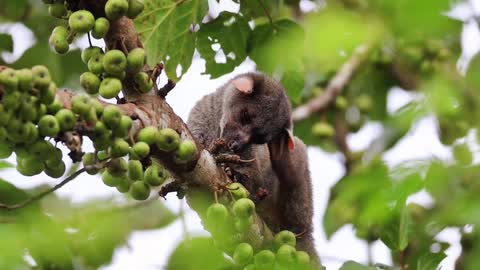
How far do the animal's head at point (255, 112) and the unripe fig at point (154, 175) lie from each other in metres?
1.97

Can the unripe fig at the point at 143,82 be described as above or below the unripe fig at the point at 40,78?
below

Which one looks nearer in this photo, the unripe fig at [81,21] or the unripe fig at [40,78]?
the unripe fig at [40,78]

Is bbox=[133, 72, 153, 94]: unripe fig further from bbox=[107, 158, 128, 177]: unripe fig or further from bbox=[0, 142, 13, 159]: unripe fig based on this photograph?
bbox=[0, 142, 13, 159]: unripe fig

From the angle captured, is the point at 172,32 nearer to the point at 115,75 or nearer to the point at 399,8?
the point at 115,75

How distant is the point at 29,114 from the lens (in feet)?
7.40

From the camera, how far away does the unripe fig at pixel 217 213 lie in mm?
2934

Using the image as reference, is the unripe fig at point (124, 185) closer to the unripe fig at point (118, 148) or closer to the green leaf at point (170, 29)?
the unripe fig at point (118, 148)

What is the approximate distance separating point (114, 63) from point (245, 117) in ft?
7.46

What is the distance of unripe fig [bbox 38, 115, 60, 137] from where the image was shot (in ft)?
7.49

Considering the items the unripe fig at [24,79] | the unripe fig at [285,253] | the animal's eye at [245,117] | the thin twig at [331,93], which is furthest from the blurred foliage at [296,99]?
the thin twig at [331,93]

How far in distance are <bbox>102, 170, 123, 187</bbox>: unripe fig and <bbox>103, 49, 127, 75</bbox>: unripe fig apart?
335 mm

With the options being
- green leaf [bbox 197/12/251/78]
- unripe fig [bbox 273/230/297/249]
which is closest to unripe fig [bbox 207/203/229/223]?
unripe fig [bbox 273/230/297/249]

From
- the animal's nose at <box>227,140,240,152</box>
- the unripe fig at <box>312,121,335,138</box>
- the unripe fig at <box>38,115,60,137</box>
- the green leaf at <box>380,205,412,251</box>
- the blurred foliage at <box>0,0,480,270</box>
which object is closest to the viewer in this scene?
the blurred foliage at <box>0,0,480,270</box>

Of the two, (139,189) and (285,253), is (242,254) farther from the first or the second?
(139,189)
